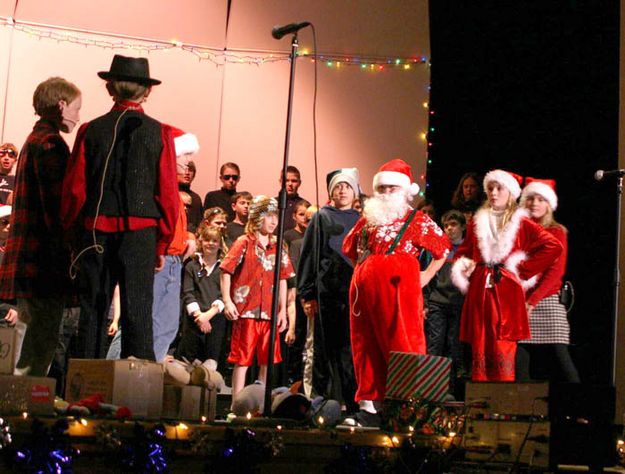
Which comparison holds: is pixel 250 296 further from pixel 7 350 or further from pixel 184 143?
pixel 7 350

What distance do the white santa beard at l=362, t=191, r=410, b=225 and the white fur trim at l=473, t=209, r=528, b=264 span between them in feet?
1.80

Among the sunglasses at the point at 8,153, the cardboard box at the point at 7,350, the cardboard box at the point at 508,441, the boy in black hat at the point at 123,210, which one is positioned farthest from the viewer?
the sunglasses at the point at 8,153

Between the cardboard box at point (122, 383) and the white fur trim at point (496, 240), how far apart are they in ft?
8.76

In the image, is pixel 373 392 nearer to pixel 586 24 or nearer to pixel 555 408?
pixel 555 408

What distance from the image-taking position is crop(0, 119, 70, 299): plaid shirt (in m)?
5.03

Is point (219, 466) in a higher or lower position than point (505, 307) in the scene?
lower

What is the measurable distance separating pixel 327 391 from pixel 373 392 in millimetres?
791

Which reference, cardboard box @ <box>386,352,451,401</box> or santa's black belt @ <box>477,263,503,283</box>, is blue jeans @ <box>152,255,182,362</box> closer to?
cardboard box @ <box>386,352,451,401</box>

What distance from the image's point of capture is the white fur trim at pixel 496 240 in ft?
21.8

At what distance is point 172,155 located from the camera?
16.4 ft

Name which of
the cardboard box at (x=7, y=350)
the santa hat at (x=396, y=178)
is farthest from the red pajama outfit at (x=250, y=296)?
the cardboard box at (x=7, y=350)

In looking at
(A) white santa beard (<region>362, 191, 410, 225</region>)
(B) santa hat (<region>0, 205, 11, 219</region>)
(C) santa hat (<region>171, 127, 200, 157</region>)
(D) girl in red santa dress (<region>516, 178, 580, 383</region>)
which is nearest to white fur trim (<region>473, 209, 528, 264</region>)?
(D) girl in red santa dress (<region>516, 178, 580, 383</region>)

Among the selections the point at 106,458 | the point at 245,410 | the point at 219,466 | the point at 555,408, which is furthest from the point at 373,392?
the point at 106,458

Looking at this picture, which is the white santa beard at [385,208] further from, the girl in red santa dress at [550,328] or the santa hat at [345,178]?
the girl in red santa dress at [550,328]
